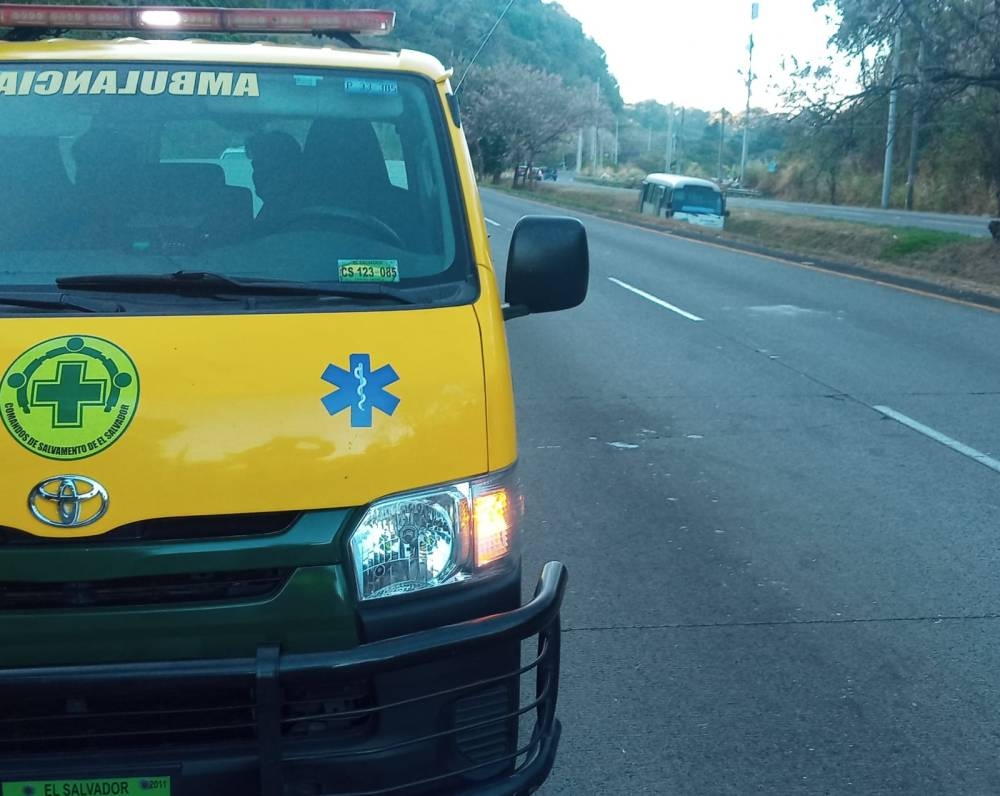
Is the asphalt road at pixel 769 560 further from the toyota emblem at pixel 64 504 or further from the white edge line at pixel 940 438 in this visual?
the toyota emblem at pixel 64 504

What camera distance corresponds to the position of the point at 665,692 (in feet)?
14.3

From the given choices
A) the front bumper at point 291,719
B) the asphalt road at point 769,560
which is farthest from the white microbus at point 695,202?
the front bumper at point 291,719

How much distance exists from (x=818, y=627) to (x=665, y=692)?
96 cm

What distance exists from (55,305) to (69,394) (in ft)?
1.52

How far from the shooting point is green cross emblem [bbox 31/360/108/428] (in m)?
2.66

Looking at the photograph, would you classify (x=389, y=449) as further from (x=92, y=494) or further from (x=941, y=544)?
(x=941, y=544)

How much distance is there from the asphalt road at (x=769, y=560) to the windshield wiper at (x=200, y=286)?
168cm

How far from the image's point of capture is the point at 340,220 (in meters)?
3.58

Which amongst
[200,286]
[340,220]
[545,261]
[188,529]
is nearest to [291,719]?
[188,529]

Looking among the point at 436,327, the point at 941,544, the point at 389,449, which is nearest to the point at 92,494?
the point at 389,449

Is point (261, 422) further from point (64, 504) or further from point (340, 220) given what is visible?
point (340, 220)

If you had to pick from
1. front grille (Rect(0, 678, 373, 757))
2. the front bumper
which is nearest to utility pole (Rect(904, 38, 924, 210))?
the front bumper

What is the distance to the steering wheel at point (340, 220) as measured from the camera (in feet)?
11.7

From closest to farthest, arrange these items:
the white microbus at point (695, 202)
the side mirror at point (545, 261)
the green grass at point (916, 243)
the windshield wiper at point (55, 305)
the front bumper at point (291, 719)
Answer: the front bumper at point (291, 719)
the windshield wiper at point (55, 305)
the side mirror at point (545, 261)
the green grass at point (916, 243)
the white microbus at point (695, 202)
